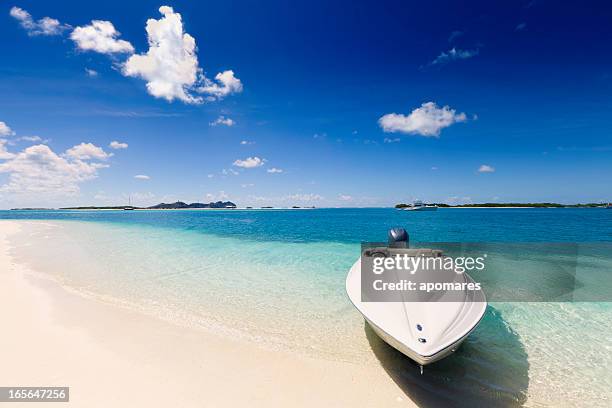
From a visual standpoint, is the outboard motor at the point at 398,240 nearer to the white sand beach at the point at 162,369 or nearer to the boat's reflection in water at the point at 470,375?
the boat's reflection in water at the point at 470,375

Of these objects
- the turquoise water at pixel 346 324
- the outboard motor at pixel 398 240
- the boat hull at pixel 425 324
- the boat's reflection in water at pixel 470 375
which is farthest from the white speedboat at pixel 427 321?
the outboard motor at pixel 398 240

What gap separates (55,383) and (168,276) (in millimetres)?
7566

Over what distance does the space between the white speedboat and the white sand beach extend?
3.32 ft

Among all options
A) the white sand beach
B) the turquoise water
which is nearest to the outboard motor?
the turquoise water

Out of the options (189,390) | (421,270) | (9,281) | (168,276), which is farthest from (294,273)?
(9,281)

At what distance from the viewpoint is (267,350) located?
5844mm

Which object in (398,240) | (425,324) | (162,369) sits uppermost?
(398,240)

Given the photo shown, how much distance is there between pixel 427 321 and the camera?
15.0ft

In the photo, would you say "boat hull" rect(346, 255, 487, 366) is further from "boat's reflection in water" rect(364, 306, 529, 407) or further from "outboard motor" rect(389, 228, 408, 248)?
"outboard motor" rect(389, 228, 408, 248)

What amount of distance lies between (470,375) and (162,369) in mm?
5762

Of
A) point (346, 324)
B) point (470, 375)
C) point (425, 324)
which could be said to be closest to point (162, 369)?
point (346, 324)

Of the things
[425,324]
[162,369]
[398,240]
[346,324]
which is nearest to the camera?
[425,324]

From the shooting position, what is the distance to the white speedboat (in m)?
4.11

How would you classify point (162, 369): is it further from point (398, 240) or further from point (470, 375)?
point (398, 240)
